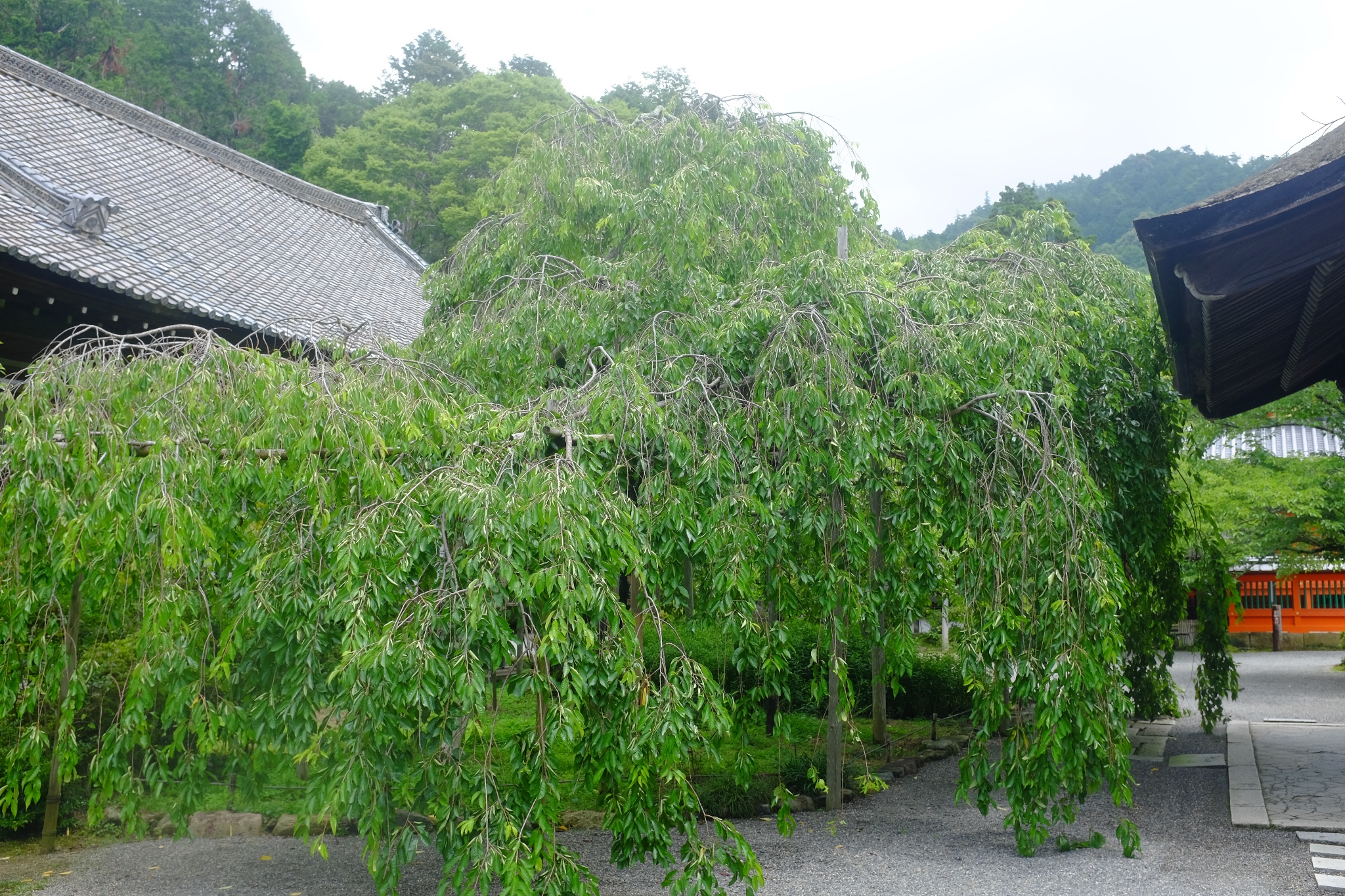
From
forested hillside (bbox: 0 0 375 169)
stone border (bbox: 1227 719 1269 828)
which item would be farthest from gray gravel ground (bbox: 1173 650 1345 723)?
forested hillside (bbox: 0 0 375 169)

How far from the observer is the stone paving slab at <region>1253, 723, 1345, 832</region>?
6.73 metres

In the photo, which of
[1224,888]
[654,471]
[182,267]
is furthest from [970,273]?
[182,267]

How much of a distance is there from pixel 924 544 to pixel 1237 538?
528 inches

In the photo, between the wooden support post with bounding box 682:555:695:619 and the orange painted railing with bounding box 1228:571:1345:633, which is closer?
the wooden support post with bounding box 682:555:695:619

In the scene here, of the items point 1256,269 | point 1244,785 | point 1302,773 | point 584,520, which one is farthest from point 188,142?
point 1302,773

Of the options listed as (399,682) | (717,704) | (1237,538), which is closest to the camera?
(399,682)

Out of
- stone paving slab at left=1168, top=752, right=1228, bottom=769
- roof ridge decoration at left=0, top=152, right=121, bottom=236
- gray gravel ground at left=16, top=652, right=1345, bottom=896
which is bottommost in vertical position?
stone paving slab at left=1168, top=752, right=1228, bottom=769

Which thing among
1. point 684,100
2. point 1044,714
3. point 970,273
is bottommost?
point 1044,714

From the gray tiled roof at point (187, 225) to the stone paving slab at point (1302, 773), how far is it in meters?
6.93

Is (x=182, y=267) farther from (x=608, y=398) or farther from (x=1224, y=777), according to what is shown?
(x=1224, y=777)

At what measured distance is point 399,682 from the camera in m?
3.39

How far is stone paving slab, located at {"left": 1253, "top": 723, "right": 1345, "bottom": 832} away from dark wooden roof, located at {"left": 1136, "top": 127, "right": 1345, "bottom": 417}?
307 centimetres

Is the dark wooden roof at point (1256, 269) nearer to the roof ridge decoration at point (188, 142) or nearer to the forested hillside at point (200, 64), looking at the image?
the roof ridge decoration at point (188, 142)

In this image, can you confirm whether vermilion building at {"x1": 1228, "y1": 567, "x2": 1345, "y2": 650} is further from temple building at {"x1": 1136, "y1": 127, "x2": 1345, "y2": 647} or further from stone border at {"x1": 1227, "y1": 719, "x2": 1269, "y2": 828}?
temple building at {"x1": 1136, "y1": 127, "x2": 1345, "y2": 647}
